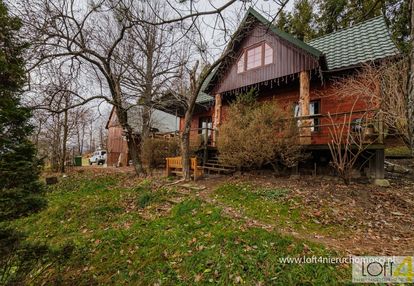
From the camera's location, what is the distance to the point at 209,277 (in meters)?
3.48

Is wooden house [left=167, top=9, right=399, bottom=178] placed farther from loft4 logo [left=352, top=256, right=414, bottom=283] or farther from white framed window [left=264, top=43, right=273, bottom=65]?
loft4 logo [left=352, top=256, right=414, bottom=283]

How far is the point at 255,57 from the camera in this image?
39.4 feet

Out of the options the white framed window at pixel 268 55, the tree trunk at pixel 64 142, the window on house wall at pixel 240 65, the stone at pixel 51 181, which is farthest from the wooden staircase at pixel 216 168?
the tree trunk at pixel 64 142

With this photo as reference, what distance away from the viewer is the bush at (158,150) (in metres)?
12.6

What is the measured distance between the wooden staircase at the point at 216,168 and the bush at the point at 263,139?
96 centimetres

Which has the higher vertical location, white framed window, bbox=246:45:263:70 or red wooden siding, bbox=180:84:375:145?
white framed window, bbox=246:45:263:70

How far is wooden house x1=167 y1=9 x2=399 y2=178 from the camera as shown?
934cm

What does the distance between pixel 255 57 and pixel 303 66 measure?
120 inches

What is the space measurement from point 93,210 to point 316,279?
6503 millimetres

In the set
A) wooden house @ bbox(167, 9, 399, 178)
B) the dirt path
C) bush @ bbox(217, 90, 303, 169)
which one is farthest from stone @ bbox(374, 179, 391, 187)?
bush @ bbox(217, 90, 303, 169)

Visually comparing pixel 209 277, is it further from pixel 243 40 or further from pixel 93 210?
pixel 243 40

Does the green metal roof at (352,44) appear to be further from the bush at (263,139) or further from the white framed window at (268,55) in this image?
the bush at (263,139)

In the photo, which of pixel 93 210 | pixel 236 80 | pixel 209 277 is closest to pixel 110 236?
pixel 93 210

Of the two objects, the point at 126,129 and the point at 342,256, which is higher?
the point at 126,129
